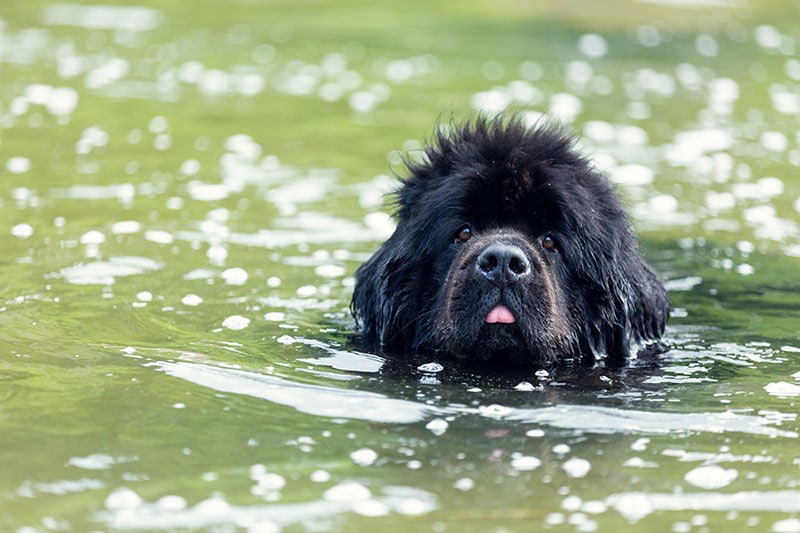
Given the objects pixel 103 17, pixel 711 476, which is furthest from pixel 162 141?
pixel 103 17

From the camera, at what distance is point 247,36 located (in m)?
16.3

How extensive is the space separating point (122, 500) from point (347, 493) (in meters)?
0.73

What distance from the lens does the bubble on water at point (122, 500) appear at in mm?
3955

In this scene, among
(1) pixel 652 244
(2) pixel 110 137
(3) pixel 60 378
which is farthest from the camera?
(2) pixel 110 137

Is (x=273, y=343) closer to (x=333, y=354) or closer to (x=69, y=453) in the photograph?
(x=333, y=354)

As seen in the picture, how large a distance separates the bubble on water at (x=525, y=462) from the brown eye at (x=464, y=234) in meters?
1.45

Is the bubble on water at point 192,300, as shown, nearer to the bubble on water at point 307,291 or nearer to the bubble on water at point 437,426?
the bubble on water at point 307,291

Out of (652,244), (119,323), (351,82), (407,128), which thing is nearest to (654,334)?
(652,244)

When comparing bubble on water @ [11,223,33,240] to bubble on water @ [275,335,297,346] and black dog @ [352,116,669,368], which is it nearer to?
bubble on water @ [275,335,297,346]

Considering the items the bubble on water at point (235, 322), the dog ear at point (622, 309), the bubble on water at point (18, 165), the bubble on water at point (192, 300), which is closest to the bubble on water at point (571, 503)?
the dog ear at point (622, 309)

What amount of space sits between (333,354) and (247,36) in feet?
36.6

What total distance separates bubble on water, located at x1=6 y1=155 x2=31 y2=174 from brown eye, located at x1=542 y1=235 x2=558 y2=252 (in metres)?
5.19

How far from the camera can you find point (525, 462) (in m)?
4.39

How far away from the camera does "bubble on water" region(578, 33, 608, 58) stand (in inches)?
612
